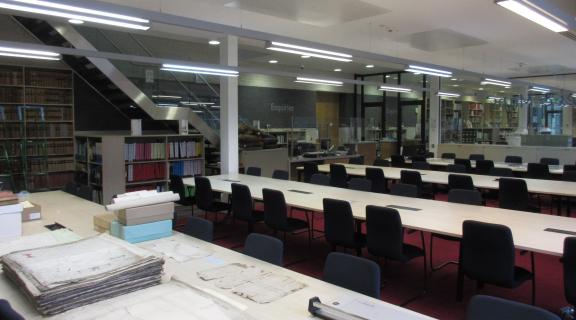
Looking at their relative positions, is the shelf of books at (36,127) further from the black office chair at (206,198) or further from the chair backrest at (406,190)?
the chair backrest at (406,190)

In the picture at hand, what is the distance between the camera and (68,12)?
303 centimetres

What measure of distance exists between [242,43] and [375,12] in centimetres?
331

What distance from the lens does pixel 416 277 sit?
436 cm

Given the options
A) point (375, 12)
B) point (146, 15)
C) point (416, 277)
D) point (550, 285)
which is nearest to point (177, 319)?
point (146, 15)

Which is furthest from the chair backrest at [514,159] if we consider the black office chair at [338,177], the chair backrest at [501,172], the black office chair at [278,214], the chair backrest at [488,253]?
the chair backrest at [488,253]

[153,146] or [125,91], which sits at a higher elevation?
[125,91]

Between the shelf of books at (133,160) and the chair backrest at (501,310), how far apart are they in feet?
21.0

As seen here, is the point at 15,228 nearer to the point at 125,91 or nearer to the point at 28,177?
the point at 125,91

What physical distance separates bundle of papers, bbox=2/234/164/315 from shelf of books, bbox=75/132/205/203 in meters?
4.96

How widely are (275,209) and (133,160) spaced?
12.2ft

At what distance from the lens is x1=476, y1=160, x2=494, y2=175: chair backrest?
Answer: 824 cm

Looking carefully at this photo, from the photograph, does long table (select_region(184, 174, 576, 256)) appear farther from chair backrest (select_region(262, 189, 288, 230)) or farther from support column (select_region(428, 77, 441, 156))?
support column (select_region(428, 77, 441, 156))

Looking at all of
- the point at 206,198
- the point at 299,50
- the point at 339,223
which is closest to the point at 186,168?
the point at 206,198

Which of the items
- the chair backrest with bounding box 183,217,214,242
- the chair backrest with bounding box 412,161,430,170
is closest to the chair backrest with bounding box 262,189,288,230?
the chair backrest with bounding box 183,217,214,242
